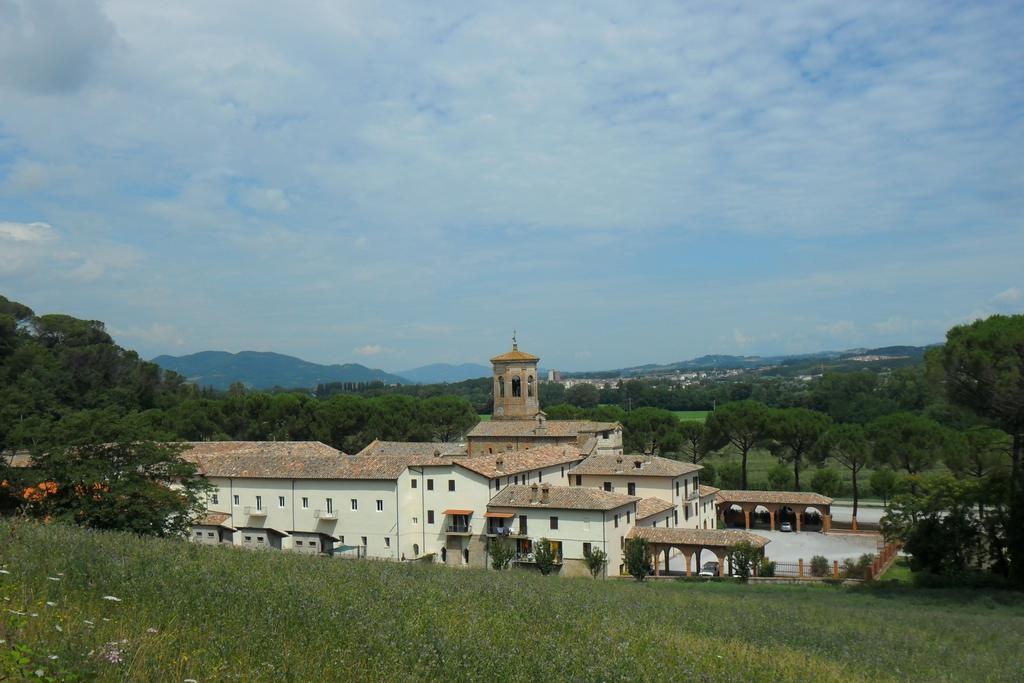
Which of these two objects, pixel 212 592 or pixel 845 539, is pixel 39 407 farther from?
pixel 845 539

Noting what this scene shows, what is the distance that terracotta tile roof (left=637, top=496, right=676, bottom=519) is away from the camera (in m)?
35.9

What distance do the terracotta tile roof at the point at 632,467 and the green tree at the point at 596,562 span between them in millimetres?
9429

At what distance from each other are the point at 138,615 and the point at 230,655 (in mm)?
1382

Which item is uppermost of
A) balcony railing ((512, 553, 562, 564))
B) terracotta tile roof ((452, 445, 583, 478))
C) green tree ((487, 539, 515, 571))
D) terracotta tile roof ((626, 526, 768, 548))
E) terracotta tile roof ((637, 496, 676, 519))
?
terracotta tile roof ((452, 445, 583, 478))

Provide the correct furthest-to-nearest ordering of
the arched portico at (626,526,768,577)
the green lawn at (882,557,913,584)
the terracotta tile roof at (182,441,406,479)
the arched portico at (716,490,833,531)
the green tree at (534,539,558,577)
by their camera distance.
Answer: the arched portico at (716,490,833,531)
the terracotta tile roof at (182,441,406,479)
the arched portico at (626,526,768,577)
the green tree at (534,539,558,577)
the green lawn at (882,557,913,584)

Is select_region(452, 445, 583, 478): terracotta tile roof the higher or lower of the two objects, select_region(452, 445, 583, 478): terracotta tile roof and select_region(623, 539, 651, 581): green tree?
the higher

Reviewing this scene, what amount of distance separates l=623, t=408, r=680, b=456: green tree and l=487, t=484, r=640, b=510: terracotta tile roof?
69.0ft

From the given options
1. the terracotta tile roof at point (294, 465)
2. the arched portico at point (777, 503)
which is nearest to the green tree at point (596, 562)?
the terracotta tile roof at point (294, 465)

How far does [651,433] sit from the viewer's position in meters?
56.6

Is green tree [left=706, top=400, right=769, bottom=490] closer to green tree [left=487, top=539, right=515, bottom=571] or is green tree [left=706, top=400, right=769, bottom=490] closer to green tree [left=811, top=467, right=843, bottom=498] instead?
green tree [left=811, top=467, right=843, bottom=498]

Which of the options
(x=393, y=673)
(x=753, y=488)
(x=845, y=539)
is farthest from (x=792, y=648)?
(x=753, y=488)

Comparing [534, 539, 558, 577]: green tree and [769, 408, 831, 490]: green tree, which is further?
[769, 408, 831, 490]: green tree

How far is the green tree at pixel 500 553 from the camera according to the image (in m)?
31.0

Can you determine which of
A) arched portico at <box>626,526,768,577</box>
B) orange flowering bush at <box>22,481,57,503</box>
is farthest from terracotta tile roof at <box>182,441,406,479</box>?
arched portico at <box>626,526,768,577</box>
